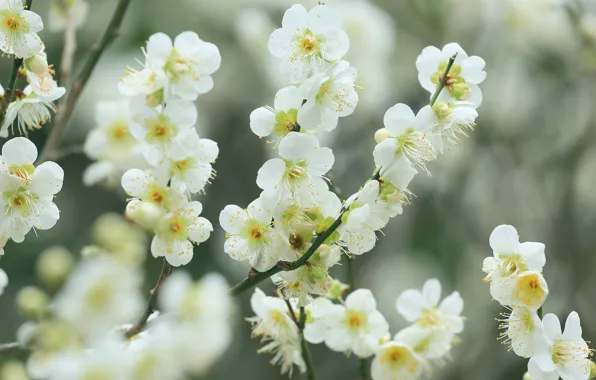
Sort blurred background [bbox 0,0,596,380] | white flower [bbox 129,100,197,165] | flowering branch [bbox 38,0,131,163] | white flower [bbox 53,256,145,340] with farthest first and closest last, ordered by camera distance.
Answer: blurred background [bbox 0,0,596,380], flowering branch [bbox 38,0,131,163], white flower [bbox 129,100,197,165], white flower [bbox 53,256,145,340]

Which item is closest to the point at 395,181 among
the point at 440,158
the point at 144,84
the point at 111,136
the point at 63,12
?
the point at 144,84

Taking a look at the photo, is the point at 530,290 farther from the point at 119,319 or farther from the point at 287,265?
the point at 119,319

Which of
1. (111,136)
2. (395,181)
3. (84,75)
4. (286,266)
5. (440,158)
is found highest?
(395,181)

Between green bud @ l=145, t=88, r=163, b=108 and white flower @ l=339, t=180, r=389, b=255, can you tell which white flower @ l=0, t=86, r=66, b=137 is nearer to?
green bud @ l=145, t=88, r=163, b=108

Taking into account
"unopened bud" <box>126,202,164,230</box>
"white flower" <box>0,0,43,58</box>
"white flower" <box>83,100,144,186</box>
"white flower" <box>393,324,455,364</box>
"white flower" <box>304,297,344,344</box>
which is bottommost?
"white flower" <box>83,100,144,186</box>

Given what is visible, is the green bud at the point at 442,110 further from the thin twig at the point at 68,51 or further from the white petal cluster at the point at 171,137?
the thin twig at the point at 68,51

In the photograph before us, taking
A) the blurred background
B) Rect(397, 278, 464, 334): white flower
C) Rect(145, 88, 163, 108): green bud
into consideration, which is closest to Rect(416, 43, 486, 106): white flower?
Rect(397, 278, 464, 334): white flower

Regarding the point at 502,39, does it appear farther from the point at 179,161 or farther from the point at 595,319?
the point at 179,161
